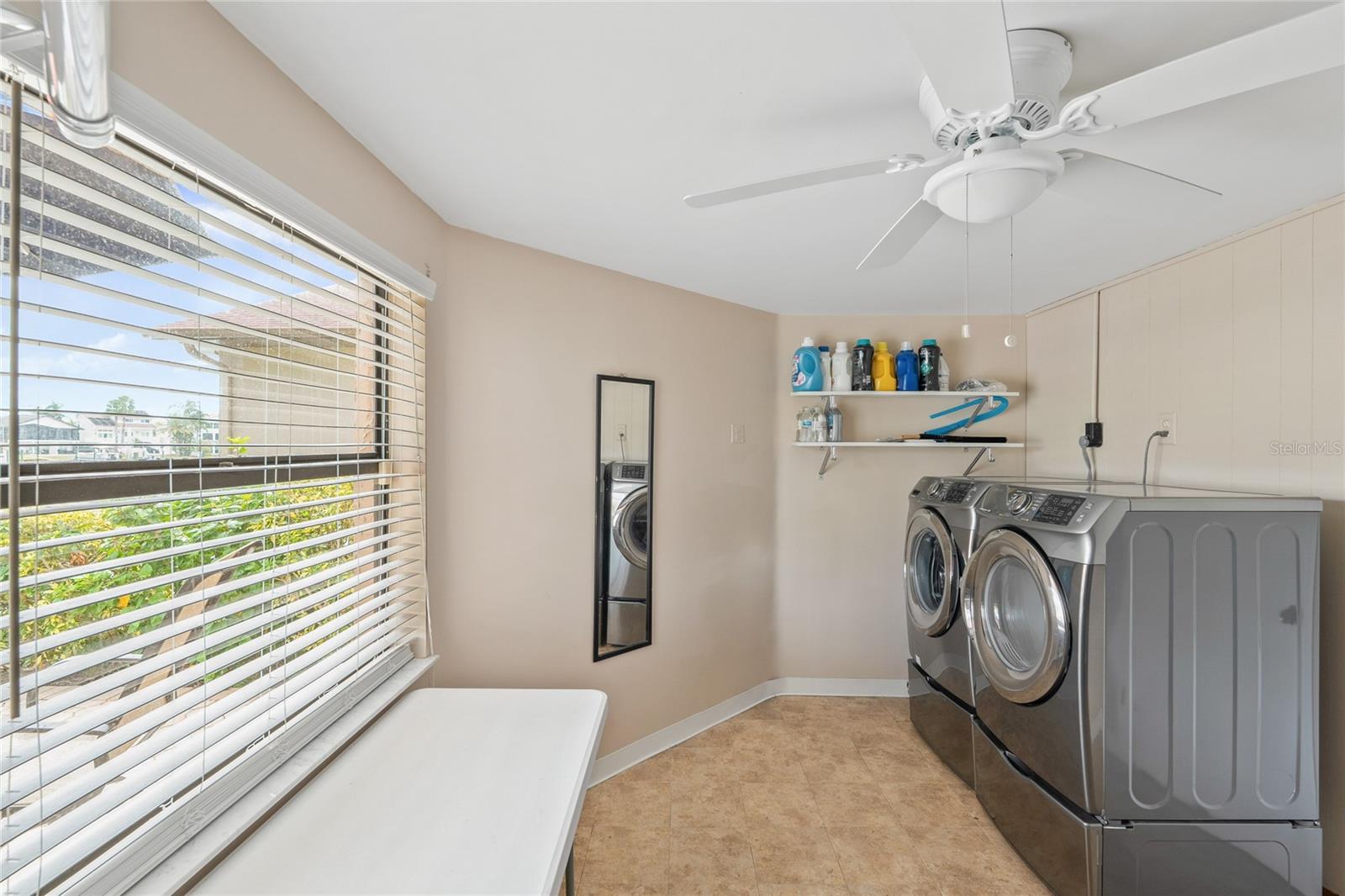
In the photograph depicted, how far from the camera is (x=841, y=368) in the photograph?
3.28m

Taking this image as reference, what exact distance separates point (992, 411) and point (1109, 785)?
2.03 m

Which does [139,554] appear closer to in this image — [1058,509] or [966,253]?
[1058,509]

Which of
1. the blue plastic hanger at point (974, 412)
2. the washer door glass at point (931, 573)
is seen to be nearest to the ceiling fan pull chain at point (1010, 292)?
the blue plastic hanger at point (974, 412)

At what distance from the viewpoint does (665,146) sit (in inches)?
60.1

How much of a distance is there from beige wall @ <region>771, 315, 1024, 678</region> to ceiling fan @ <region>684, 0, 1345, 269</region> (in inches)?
73.1

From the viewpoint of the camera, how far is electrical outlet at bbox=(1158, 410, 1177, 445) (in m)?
2.40

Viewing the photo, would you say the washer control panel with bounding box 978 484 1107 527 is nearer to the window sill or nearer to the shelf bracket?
the shelf bracket

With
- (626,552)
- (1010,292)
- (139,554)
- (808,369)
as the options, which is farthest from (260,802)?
(1010,292)

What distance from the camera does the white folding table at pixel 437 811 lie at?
3.35ft

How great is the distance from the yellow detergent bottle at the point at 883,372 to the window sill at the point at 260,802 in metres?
2.67

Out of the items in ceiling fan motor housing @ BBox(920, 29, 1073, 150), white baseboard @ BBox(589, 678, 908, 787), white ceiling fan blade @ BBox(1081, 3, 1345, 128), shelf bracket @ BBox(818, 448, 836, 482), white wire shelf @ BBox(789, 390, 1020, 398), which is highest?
ceiling fan motor housing @ BBox(920, 29, 1073, 150)

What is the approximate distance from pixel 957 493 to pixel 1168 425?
0.86 m

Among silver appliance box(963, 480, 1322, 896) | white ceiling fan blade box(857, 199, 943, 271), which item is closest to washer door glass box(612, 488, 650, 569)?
white ceiling fan blade box(857, 199, 943, 271)

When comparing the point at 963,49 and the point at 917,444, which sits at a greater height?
the point at 963,49
